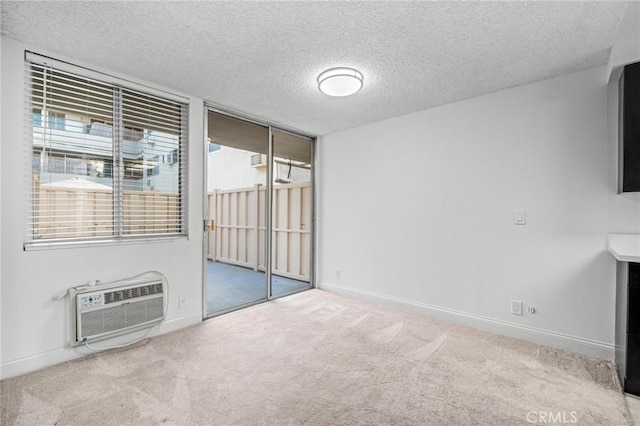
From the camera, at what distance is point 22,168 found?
7.37 feet

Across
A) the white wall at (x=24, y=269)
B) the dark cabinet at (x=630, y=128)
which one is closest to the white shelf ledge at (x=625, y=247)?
the dark cabinet at (x=630, y=128)

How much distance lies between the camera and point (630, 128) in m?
2.20

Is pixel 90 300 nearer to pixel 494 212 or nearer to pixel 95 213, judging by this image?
pixel 95 213

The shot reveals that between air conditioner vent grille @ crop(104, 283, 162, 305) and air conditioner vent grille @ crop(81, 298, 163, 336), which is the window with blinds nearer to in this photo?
air conditioner vent grille @ crop(104, 283, 162, 305)

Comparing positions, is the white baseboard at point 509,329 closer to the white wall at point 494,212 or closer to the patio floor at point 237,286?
the white wall at point 494,212

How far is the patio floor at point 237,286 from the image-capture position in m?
3.97

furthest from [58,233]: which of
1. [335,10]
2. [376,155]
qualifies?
[376,155]

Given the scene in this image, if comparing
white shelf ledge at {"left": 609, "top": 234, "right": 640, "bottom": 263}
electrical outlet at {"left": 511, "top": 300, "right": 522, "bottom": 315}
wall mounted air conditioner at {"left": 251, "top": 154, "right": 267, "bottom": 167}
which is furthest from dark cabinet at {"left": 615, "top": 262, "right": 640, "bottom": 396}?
wall mounted air conditioner at {"left": 251, "top": 154, "right": 267, "bottom": 167}

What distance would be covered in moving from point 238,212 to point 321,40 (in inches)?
177

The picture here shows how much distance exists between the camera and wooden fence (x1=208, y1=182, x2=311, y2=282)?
515 cm

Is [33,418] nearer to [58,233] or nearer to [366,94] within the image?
[58,233]

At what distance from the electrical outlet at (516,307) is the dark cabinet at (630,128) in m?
1.30
